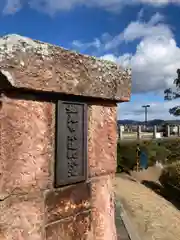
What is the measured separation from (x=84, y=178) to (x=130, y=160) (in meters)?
15.3

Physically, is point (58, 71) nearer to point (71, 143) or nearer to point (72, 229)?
point (71, 143)

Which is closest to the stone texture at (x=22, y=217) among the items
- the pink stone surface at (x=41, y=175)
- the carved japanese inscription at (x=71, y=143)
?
the pink stone surface at (x=41, y=175)

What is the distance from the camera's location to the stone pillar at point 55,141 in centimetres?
151

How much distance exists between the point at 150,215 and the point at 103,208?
6.71 metres

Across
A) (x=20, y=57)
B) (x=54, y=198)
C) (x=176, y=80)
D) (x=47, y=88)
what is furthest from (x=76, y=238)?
(x=176, y=80)

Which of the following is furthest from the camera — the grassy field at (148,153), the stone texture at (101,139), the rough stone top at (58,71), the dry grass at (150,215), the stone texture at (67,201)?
the grassy field at (148,153)

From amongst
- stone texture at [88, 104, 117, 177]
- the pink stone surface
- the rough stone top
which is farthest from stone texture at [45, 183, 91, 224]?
the rough stone top

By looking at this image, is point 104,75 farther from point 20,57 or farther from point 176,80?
point 176,80

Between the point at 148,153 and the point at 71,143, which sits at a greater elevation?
the point at 71,143

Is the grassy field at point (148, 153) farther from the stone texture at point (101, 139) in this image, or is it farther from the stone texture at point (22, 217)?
the stone texture at point (22, 217)

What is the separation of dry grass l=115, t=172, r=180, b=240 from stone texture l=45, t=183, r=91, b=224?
17.0 feet

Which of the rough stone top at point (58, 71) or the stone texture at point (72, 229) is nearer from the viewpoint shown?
the rough stone top at point (58, 71)

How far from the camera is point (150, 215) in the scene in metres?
8.27

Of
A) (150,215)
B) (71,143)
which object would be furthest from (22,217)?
(150,215)
